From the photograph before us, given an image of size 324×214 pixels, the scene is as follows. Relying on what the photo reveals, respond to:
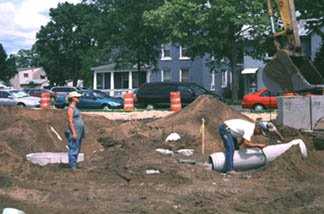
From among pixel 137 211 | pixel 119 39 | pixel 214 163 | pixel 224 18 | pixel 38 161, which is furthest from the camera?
pixel 119 39

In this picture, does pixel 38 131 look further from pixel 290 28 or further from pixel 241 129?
pixel 241 129

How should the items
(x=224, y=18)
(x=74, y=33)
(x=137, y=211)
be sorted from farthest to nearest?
(x=74, y=33) < (x=224, y=18) < (x=137, y=211)

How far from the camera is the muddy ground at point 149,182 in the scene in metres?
10.3

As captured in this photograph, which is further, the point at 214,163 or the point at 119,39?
the point at 119,39

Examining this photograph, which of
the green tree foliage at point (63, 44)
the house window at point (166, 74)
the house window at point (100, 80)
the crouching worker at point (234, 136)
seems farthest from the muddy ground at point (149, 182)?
the green tree foliage at point (63, 44)

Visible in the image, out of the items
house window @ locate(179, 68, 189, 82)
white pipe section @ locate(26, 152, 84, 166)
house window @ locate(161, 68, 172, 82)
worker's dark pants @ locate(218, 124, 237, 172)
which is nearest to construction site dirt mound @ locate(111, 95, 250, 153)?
white pipe section @ locate(26, 152, 84, 166)

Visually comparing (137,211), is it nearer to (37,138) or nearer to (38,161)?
(38,161)

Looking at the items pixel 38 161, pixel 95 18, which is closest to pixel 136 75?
pixel 95 18

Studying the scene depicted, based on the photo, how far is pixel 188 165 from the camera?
48.6ft

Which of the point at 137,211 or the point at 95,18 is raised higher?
the point at 95,18

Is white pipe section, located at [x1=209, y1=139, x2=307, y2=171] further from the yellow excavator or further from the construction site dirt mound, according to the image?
the yellow excavator

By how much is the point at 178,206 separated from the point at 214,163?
4.23 meters

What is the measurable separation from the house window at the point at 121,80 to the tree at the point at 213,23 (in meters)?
28.5

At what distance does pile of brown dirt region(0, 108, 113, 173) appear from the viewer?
1925cm
